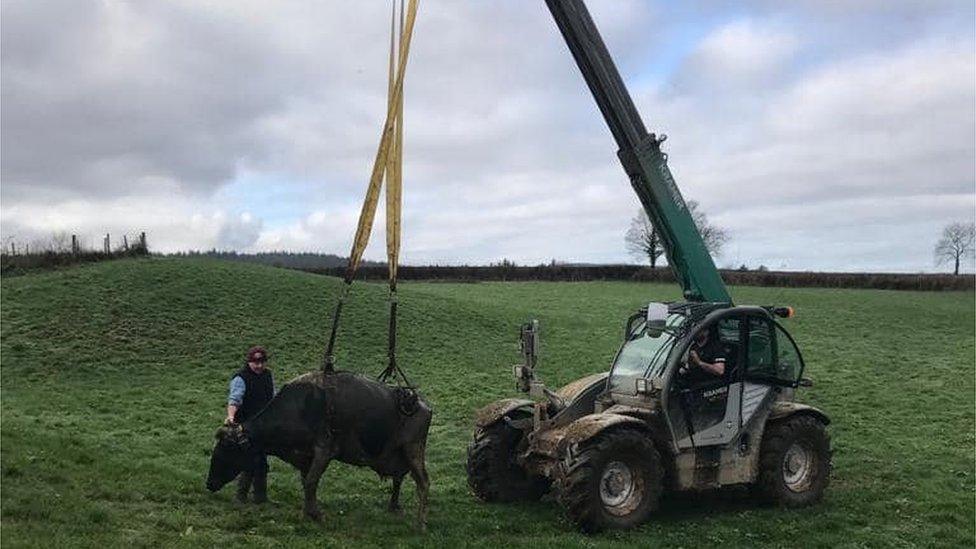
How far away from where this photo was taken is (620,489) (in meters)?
10.1

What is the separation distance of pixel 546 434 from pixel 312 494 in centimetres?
303

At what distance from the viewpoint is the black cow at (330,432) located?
30.1ft

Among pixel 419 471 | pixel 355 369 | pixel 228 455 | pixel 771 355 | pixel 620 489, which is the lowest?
pixel 355 369

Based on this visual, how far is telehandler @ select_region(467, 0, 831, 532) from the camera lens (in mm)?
10102

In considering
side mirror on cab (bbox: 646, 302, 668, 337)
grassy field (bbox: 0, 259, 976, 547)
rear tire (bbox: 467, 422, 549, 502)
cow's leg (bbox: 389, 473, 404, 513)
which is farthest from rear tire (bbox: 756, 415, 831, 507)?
cow's leg (bbox: 389, 473, 404, 513)

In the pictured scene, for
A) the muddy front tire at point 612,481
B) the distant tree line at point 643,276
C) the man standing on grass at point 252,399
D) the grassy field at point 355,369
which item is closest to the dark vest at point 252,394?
the man standing on grass at point 252,399

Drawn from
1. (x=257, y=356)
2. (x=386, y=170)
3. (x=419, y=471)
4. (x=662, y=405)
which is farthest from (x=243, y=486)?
(x=662, y=405)

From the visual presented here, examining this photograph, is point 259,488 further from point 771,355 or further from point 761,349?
point 771,355

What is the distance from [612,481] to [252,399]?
4365 millimetres

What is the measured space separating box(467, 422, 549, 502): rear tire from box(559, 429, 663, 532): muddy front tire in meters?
1.45

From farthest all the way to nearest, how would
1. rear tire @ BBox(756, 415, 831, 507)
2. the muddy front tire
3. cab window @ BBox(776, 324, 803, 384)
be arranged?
cab window @ BBox(776, 324, 803, 384), rear tire @ BBox(756, 415, 831, 507), the muddy front tire

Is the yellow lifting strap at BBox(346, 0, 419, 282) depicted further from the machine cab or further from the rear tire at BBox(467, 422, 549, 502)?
the machine cab

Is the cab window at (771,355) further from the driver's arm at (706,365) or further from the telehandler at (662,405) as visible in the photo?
the driver's arm at (706,365)

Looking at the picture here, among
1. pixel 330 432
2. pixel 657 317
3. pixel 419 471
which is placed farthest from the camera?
pixel 657 317
